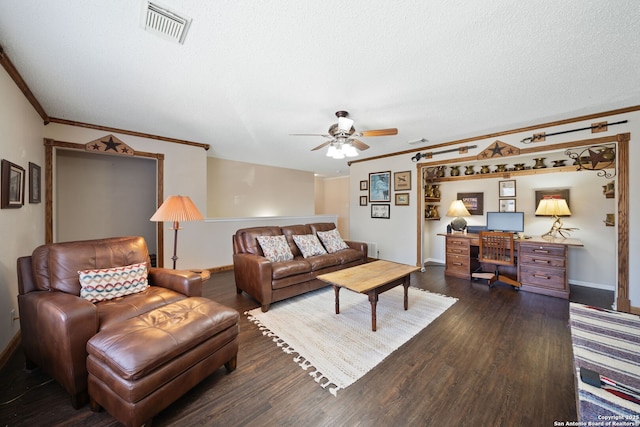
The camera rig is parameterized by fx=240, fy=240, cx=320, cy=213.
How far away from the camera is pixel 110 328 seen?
1.47m

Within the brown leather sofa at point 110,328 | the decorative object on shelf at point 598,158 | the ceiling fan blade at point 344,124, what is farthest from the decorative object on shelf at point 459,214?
the brown leather sofa at point 110,328

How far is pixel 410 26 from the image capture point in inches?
64.3

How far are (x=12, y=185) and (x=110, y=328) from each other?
1.87 m

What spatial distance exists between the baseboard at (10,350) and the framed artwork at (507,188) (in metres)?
6.68

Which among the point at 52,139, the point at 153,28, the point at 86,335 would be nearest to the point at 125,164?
the point at 52,139

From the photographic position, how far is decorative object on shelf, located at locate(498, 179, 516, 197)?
4406 millimetres

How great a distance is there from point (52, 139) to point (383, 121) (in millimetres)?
4523

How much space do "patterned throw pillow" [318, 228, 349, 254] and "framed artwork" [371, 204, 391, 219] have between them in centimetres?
157

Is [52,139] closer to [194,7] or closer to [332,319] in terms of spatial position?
[194,7]

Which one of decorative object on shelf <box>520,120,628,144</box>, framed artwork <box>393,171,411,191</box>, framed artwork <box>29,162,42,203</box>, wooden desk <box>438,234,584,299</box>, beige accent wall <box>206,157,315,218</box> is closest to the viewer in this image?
framed artwork <box>29,162,42,203</box>

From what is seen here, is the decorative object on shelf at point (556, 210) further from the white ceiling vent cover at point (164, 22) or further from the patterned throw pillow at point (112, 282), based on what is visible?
the patterned throw pillow at point (112, 282)

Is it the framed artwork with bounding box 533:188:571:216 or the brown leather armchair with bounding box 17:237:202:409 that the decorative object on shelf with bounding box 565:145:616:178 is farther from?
the brown leather armchair with bounding box 17:237:202:409

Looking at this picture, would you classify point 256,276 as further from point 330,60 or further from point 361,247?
point 330,60

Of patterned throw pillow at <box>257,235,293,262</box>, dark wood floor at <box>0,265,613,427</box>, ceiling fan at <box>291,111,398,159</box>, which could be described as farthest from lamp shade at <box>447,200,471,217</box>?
patterned throw pillow at <box>257,235,293,262</box>
